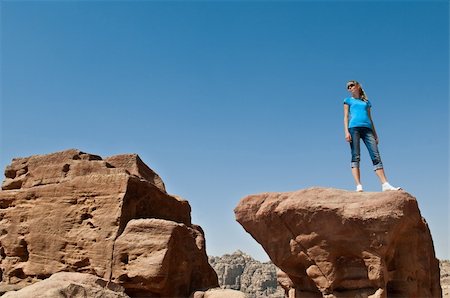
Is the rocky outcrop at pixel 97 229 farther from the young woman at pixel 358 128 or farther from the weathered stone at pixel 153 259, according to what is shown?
the young woman at pixel 358 128

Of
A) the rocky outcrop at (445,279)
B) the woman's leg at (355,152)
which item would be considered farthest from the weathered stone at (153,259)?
the rocky outcrop at (445,279)

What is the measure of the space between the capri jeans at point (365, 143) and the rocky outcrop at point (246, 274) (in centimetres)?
4501

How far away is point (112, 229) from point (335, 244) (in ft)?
17.0

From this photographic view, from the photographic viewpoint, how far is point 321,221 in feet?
29.7

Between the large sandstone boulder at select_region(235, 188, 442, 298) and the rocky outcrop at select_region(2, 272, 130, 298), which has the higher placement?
the large sandstone boulder at select_region(235, 188, 442, 298)

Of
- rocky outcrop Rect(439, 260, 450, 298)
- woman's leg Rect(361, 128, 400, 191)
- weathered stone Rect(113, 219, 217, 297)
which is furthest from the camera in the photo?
rocky outcrop Rect(439, 260, 450, 298)

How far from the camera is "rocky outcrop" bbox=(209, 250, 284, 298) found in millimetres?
55069

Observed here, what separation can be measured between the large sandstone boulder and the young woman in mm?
747

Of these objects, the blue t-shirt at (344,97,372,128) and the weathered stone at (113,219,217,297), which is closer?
the blue t-shirt at (344,97,372,128)

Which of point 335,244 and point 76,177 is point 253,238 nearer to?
point 335,244

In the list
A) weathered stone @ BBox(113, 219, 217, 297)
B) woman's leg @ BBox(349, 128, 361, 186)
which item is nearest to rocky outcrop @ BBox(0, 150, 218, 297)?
weathered stone @ BBox(113, 219, 217, 297)

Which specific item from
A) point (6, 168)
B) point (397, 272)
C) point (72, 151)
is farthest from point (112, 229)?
point (397, 272)

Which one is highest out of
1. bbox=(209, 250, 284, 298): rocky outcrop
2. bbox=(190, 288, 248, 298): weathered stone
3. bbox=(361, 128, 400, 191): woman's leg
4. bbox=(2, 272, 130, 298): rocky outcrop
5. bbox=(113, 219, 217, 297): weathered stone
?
bbox=(209, 250, 284, 298): rocky outcrop

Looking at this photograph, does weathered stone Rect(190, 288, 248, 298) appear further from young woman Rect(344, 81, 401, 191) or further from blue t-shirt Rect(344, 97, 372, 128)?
blue t-shirt Rect(344, 97, 372, 128)
